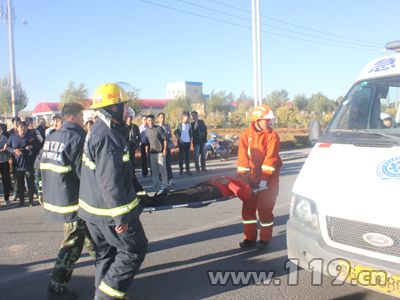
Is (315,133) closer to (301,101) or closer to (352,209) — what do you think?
(352,209)

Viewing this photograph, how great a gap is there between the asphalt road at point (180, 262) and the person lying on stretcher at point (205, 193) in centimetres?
85

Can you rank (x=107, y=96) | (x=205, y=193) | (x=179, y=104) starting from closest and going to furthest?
(x=107, y=96) < (x=205, y=193) < (x=179, y=104)

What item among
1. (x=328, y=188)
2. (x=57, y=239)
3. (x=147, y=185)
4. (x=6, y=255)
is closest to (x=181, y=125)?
(x=147, y=185)

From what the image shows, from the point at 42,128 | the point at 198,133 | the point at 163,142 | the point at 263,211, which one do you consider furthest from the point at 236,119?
the point at 263,211

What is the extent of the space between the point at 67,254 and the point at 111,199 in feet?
3.49

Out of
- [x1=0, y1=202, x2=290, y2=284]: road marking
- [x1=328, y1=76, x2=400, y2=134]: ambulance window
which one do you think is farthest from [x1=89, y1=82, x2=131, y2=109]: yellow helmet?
[x1=328, y1=76, x2=400, y2=134]: ambulance window

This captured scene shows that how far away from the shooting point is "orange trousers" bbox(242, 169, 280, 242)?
442 cm

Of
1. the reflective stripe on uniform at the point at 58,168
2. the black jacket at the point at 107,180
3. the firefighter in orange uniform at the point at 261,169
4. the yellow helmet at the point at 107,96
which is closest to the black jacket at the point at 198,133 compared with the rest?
the firefighter in orange uniform at the point at 261,169

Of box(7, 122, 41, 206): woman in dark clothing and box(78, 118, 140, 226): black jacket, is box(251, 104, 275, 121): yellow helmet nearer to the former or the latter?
box(78, 118, 140, 226): black jacket

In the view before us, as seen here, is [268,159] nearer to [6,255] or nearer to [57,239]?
[57,239]

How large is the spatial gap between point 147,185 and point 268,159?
228 inches

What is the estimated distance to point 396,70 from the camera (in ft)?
13.0

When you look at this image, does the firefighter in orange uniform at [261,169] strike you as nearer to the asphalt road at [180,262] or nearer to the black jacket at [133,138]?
the asphalt road at [180,262]

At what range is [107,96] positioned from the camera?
9.74ft
